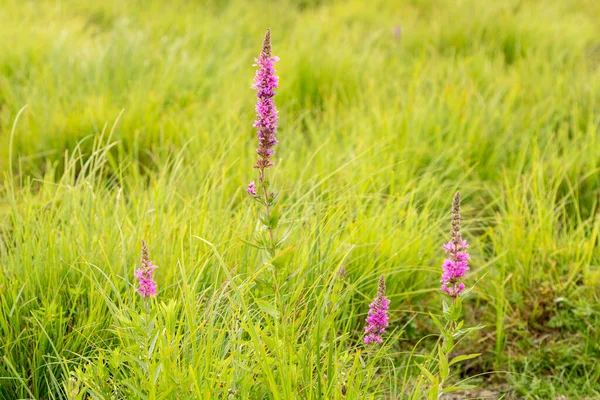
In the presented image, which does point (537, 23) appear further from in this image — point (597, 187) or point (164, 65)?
point (164, 65)

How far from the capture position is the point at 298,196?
2889mm

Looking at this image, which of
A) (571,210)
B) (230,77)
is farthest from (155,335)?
(230,77)

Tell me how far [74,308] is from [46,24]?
4043 mm

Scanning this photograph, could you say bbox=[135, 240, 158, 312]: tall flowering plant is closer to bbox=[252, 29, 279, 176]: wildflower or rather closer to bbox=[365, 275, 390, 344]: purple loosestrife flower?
bbox=[252, 29, 279, 176]: wildflower

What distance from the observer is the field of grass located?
1940mm

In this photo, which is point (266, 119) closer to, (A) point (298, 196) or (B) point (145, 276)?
(B) point (145, 276)

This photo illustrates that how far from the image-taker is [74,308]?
2307 millimetres

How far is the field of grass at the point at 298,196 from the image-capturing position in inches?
76.4

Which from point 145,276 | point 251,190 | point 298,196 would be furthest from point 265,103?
point 298,196

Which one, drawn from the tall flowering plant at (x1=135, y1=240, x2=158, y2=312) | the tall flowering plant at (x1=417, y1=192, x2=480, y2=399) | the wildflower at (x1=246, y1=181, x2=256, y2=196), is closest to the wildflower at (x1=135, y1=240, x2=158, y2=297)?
the tall flowering plant at (x1=135, y1=240, x2=158, y2=312)

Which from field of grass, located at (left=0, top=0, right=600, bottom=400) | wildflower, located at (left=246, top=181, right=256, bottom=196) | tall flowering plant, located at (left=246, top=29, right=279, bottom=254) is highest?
tall flowering plant, located at (left=246, top=29, right=279, bottom=254)

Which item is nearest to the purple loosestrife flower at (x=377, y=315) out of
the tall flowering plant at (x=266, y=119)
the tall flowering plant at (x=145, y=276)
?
the tall flowering plant at (x=266, y=119)

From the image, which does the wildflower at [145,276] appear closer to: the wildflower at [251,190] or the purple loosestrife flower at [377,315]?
the wildflower at [251,190]

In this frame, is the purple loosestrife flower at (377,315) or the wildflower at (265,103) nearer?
the wildflower at (265,103)
